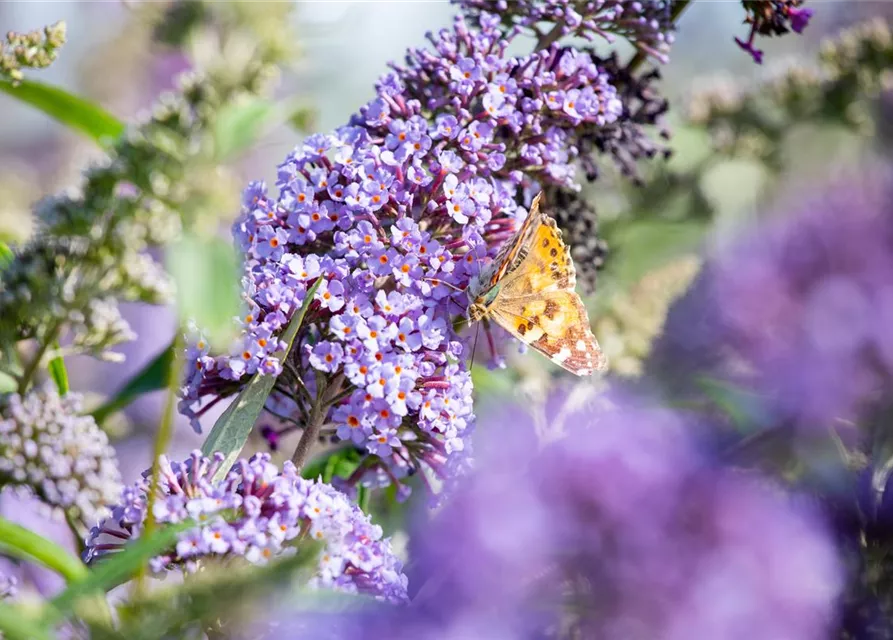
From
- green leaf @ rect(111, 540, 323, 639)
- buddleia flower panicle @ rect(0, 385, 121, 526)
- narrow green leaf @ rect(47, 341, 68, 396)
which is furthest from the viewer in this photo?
narrow green leaf @ rect(47, 341, 68, 396)

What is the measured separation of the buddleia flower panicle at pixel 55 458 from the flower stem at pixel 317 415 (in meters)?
0.20

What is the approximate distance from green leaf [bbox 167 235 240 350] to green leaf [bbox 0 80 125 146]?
50 centimetres

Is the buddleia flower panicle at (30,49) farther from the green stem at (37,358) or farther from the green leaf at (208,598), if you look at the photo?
the green leaf at (208,598)

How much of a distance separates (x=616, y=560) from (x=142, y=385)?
0.84 m

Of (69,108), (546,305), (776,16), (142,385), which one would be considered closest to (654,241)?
(776,16)

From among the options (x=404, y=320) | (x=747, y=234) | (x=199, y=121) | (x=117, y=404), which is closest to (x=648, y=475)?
(x=404, y=320)

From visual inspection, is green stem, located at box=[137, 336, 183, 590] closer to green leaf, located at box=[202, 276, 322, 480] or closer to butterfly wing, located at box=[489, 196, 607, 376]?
green leaf, located at box=[202, 276, 322, 480]

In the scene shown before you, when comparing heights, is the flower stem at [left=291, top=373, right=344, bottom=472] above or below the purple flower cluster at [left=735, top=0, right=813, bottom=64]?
below

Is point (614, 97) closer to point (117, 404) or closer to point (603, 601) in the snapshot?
point (603, 601)

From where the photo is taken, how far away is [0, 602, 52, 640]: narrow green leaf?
70 centimetres

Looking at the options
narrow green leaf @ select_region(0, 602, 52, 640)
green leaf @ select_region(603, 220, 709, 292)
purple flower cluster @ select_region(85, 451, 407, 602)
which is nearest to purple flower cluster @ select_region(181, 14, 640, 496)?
purple flower cluster @ select_region(85, 451, 407, 602)

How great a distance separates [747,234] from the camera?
1.44m

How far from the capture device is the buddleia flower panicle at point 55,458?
37.3 inches

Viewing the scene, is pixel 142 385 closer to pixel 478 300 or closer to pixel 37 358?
pixel 37 358
